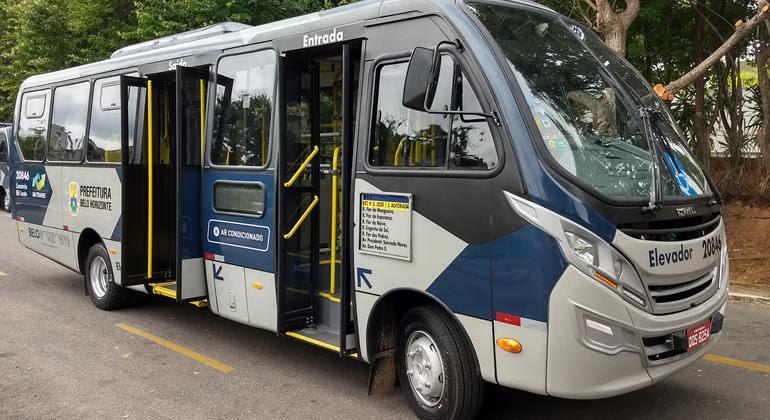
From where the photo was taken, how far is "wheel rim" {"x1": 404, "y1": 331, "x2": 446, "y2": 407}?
4.36 m

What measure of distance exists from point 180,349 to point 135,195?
1825mm

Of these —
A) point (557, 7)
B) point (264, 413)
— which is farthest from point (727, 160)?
point (264, 413)

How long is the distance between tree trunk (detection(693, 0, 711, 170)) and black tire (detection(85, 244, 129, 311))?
10.6 metres

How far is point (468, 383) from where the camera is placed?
4.13 metres

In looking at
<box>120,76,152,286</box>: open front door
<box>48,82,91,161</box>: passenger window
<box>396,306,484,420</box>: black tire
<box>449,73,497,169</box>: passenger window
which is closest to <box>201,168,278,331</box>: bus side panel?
<box>120,76,152,286</box>: open front door

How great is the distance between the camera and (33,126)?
9062 millimetres

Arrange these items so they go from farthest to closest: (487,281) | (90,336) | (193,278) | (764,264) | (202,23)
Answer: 1. (202,23)
2. (764,264)
3. (90,336)
4. (193,278)
5. (487,281)

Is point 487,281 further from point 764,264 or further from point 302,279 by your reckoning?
point 764,264

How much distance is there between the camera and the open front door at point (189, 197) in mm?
6211

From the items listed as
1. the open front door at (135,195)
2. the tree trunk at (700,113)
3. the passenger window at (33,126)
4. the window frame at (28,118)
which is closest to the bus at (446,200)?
the open front door at (135,195)

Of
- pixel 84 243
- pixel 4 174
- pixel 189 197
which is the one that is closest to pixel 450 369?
pixel 189 197

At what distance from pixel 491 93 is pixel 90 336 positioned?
497cm

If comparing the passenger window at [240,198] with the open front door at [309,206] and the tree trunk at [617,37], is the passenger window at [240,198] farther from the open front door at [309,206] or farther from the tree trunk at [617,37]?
the tree trunk at [617,37]

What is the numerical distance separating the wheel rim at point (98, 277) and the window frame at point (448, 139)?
4.64 meters
